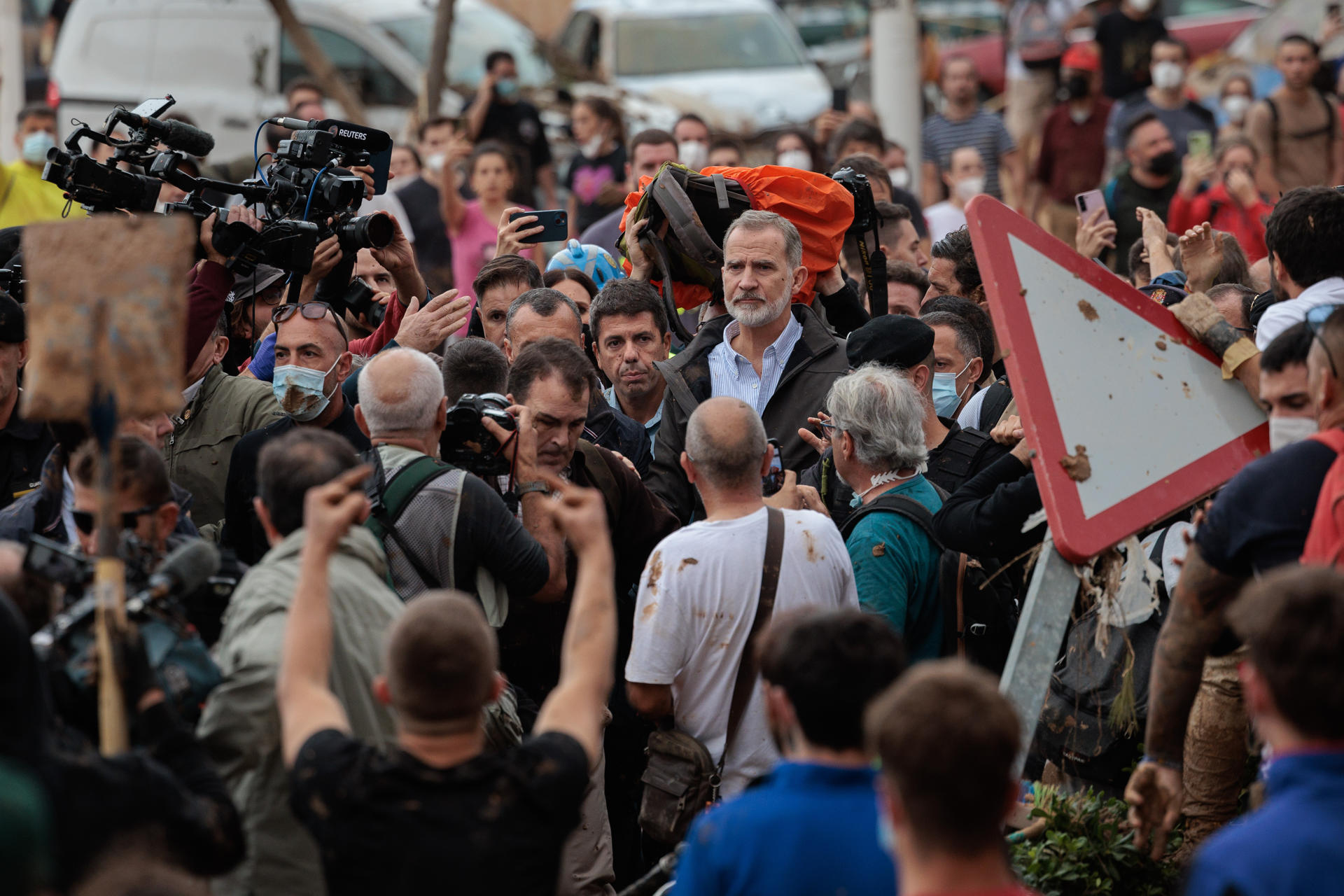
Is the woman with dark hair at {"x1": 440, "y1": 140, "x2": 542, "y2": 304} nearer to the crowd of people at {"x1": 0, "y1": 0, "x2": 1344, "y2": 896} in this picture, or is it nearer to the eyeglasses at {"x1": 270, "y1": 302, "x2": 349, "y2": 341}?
the crowd of people at {"x1": 0, "y1": 0, "x2": 1344, "y2": 896}

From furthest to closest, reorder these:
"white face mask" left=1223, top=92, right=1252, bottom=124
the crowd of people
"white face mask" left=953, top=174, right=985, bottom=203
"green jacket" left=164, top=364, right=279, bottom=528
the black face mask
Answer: "white face mask" left=1223, top=92, right=1252, bottom=124 < "white face mask" left=953, top=174, right=985, bottom=203 < the black face mask < "green jacket" left=164, top=364, right=279, bottom=528 < the crowd of people

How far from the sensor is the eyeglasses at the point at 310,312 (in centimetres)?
534

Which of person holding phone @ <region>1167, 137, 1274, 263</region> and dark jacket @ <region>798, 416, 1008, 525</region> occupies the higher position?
person holding phone @ <region>1167, 137, 1274, 263</region>

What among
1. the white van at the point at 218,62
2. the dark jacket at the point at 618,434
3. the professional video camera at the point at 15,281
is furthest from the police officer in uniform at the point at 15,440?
the white van at the point at 218,62

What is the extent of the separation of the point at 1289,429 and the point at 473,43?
1254cm

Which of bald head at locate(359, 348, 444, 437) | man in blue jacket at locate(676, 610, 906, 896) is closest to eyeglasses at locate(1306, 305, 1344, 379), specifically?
man in blue jacket at locate(676, 610, 906, 896)

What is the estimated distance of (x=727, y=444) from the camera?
4.27 meters

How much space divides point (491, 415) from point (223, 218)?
4.15 ft

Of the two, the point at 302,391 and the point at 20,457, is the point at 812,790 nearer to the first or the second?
the point at 302,391

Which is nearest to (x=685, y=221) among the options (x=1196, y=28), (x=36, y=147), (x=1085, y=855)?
(x=1085, y=855)

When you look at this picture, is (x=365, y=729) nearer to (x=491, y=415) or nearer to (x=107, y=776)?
(x=107, y=776)

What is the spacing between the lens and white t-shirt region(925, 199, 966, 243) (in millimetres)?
10117

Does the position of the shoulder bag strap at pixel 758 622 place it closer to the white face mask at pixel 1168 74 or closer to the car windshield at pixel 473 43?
the white face mask at pixel 1168 74

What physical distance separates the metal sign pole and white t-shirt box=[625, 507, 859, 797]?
59 cm
